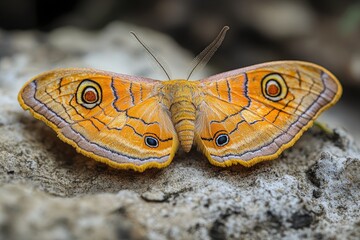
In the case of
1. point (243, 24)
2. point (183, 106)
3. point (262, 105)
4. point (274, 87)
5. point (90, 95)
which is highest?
point (274, 87)

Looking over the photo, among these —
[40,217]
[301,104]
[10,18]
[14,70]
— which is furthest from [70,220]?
[10,18]

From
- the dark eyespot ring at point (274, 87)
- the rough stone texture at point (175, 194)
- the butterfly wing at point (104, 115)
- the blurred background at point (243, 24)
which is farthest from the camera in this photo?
the blurred background at point (243, 24)

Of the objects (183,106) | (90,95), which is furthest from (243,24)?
(90,95)

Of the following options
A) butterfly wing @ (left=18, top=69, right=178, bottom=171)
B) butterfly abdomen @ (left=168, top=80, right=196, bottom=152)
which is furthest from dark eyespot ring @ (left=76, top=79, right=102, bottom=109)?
butterfly abdomen @ (left=168, top=80, right=196, bottom=152)

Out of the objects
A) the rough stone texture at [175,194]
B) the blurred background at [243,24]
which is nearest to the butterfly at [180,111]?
the rough stone texture at [175,194]

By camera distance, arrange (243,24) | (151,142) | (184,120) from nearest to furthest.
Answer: (151,142)
(184,120)
(243,24)

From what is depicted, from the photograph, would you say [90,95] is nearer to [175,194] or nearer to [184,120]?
[184,120]

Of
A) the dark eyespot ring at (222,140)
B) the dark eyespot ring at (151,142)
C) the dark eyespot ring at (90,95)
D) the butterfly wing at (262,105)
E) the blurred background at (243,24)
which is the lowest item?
the blurred background at (243,24)

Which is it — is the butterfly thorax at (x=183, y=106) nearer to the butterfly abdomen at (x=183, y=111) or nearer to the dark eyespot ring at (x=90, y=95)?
the butterfly abdomen at (x=183, y=111)
